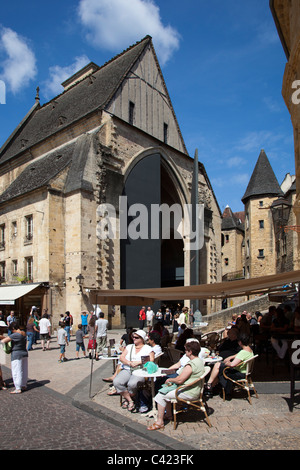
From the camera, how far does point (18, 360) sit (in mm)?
7086

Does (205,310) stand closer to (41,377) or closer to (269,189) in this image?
(269,189)

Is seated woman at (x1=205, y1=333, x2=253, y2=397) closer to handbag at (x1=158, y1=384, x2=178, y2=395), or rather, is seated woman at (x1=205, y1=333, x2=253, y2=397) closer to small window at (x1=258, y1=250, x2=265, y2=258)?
handbag at (x1=158, y1=384, x2=178, y2=395)

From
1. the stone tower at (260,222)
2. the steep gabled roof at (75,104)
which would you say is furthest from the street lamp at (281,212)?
the steep gabled roof at (75,104)

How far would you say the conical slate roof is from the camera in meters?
38.9

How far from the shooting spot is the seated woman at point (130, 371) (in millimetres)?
5652

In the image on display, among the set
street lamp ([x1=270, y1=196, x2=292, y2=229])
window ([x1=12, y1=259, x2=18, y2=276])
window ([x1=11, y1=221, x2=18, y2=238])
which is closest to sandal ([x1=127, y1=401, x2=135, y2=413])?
window ([x1=12, y1=259, x2=18, y2=276])

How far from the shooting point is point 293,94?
11320mm

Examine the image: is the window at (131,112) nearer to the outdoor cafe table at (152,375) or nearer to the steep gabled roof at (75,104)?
the steep gabled roof at (75,104)

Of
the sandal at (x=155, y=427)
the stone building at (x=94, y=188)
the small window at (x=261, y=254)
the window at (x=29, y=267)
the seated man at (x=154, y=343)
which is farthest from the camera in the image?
the small window at (x=261, y=254)

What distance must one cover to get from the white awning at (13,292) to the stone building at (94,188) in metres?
0.10

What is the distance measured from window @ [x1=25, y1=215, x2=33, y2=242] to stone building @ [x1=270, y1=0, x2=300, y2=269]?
44.9ft
